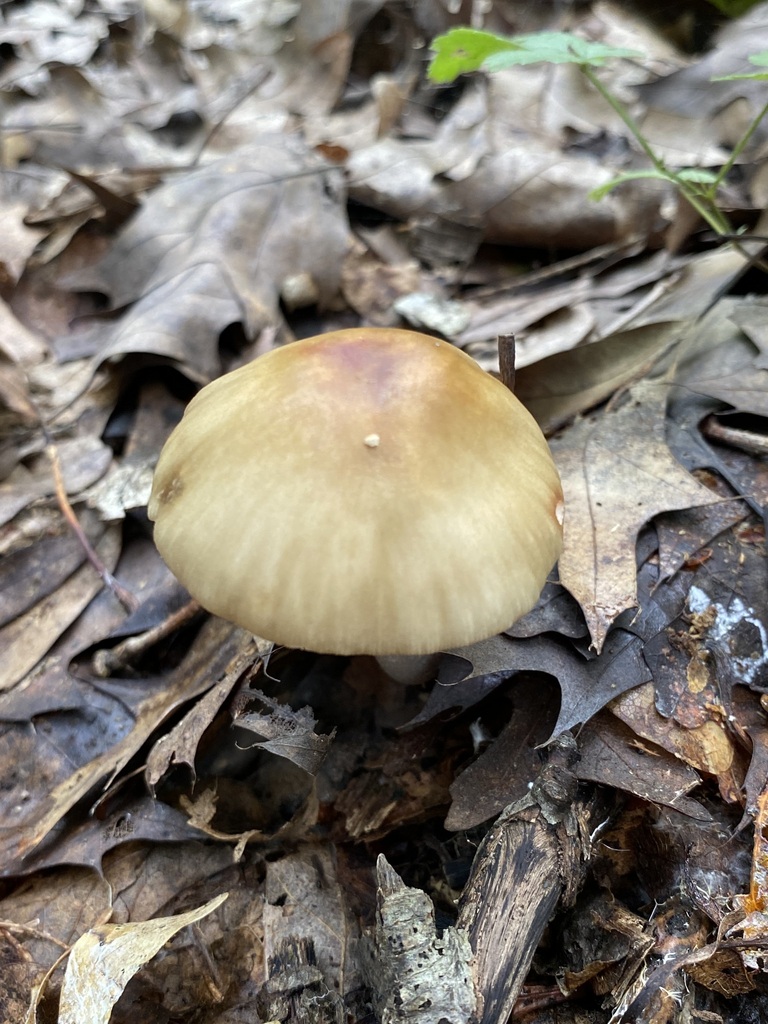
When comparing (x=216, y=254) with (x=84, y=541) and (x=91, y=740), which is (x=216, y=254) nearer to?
(x=84, y=541)

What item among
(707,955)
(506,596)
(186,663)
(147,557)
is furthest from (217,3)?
(707,955)

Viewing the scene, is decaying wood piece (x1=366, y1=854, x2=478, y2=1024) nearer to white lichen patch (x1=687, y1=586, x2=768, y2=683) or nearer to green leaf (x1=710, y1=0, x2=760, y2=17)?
white lichen patch (x1=687, y1=586, x2=768, y2=683)

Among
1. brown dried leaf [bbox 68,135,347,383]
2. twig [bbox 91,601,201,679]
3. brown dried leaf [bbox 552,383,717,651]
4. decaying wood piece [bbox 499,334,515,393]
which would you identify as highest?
brown dried leaf [bbox 68,135,347,383]

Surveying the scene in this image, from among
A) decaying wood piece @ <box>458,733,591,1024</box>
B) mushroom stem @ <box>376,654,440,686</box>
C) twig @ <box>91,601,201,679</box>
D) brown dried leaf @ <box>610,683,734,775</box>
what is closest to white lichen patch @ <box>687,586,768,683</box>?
brown dried leaf @ <box>610,683,734,775</box>

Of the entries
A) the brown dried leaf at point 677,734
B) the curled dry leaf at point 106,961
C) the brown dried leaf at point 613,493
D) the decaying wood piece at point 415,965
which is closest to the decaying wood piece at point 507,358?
the brown dried leaf at point 613,493

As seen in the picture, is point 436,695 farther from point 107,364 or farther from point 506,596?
point 107,364

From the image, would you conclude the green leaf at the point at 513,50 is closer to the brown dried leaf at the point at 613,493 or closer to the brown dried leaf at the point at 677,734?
the brown dried leaf at the point at 613,493
